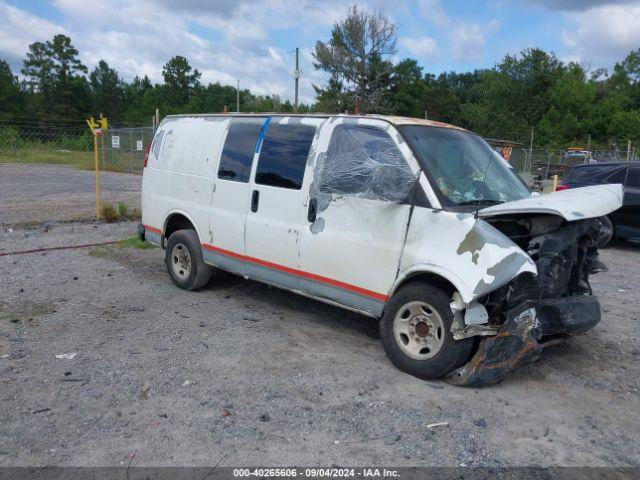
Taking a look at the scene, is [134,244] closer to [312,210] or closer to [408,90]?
[312,210]

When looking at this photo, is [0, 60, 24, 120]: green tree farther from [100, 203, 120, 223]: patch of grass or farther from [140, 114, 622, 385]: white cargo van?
[140, 114, 622, 385]: white cargo van

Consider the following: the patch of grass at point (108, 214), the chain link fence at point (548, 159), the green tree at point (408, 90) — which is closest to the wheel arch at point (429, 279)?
the patch of grass at point (108, 214)

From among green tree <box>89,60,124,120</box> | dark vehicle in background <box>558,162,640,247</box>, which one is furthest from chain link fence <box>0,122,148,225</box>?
green tree <box>89,60,124,120</box>

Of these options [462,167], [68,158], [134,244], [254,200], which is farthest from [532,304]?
[68,158]

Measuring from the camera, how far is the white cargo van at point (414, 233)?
397cm

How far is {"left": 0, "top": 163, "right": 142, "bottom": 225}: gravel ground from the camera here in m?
11.9

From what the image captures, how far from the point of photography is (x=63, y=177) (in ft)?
72.9

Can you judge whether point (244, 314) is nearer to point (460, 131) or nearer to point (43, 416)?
point (43, 416)

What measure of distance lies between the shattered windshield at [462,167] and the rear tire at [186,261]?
118 inches

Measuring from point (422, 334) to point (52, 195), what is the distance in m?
14.6

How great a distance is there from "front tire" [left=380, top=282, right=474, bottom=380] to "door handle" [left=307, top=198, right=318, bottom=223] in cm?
110

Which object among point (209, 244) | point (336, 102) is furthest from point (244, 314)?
point (336, 102)

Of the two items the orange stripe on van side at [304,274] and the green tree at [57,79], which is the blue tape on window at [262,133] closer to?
the orange stripe on van side at [304,274]

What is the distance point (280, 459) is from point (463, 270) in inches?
70.3
